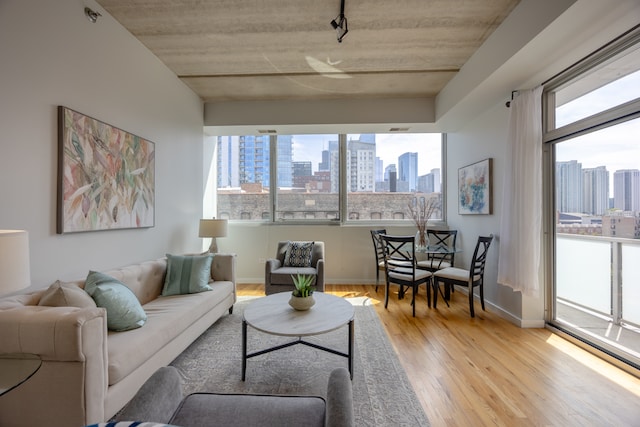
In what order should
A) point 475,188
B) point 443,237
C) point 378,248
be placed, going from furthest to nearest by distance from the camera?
point 443,237
point 378,248
point 475,188

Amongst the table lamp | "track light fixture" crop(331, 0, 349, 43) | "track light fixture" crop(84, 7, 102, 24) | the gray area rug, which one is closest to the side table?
the gray area rug

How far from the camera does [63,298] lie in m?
1.62

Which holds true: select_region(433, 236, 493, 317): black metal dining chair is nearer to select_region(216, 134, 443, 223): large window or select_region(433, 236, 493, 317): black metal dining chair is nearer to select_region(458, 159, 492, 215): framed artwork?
select_region(458, 159, 492, 215): framed artwork

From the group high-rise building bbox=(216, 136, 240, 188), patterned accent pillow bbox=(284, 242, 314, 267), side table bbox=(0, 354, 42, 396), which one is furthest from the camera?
→ high-rise building bbox=(216, 136, 240, 188)

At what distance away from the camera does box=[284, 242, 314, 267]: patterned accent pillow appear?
164 inches

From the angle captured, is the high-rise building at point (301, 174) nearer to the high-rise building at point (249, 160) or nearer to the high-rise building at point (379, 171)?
the high-rise building at point (249, 160)

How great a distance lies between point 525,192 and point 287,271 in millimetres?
2942

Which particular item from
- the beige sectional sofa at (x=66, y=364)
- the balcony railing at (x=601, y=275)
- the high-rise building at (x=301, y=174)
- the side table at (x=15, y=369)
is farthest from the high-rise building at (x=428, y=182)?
the side table at (x=15, y=369)

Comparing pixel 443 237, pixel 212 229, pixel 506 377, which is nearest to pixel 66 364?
pixel 212 229

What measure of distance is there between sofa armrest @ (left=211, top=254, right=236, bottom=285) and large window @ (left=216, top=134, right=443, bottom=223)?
6.44 feet

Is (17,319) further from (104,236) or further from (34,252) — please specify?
(104,236)

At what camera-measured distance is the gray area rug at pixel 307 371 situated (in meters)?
1.84

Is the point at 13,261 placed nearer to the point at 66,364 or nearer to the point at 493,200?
the point at 66,364

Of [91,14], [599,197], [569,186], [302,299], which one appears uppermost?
[91,14]
